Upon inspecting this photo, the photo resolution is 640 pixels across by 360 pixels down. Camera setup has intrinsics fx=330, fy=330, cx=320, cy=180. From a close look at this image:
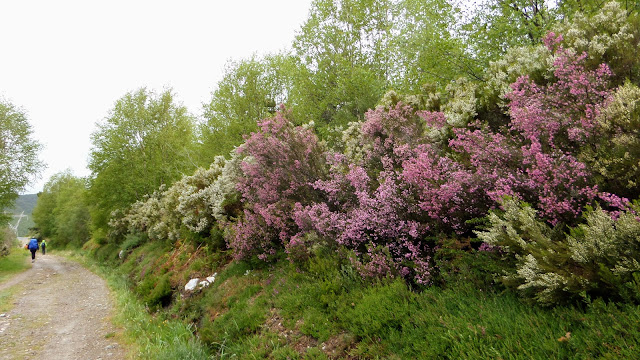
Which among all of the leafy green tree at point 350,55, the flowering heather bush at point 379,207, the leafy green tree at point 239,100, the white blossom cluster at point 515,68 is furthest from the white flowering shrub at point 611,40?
the leafy green tree at point 239,100

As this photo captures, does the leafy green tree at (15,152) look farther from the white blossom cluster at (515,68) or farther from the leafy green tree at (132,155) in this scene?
the white blossom cluster at (515,68)

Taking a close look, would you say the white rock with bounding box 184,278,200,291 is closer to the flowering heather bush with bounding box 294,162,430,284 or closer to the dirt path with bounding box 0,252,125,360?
the dirt path with bounding box 0,252,125,360

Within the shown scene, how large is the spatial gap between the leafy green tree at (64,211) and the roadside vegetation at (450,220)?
2672cm

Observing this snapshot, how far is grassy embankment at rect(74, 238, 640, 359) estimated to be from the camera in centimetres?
276

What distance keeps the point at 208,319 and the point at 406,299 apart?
215 inches

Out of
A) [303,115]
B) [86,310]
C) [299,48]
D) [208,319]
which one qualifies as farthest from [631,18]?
[86,310]

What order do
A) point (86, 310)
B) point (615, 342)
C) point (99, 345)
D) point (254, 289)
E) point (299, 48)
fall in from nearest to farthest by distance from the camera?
1. point (615, 342)
2. point (254, 289)
3. point (99, 345)
4. point (86, 310)
5. point (299, 48)

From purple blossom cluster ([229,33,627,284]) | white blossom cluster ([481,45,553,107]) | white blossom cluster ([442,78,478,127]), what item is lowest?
purple blossom cluster ([229,33,627,284])

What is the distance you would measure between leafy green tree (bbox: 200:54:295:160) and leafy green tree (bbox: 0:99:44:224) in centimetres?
1513

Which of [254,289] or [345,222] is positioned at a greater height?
[345,222]

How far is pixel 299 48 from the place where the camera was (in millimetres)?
18078

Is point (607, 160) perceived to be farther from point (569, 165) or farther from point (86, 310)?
point (86, 310)

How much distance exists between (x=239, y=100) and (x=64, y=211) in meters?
42.7

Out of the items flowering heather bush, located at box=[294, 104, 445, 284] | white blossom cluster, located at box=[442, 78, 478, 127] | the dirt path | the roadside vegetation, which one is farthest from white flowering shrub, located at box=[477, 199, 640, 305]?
the dirt path
